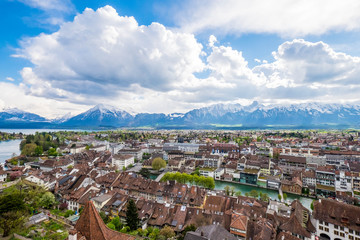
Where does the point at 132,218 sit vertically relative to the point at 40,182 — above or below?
below

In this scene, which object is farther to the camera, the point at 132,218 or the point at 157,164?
the point at 157,164

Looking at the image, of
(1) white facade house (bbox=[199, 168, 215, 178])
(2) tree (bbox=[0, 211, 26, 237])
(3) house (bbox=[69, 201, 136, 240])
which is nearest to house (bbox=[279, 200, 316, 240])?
(3) house (bbox=[69, 201, 136, 240])

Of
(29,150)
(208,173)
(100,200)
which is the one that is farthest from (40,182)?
(29,150)

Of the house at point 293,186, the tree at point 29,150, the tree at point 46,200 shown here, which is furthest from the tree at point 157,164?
the tree at point 29,150

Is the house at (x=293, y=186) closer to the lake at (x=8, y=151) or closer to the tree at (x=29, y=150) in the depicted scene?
the tree at (x=29, y=150)

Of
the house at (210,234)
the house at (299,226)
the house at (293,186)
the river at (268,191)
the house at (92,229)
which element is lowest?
the river at (268,191)

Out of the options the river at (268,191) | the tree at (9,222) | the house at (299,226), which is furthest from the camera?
the river at (268,191)

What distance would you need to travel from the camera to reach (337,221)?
24047mm

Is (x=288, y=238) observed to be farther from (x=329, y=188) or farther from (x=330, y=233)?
(x=329, y=188)

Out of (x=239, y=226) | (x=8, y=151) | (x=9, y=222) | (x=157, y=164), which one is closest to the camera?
(x=9, y=222)

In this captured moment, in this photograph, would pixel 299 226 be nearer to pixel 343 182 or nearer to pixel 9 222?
pixel 343 182

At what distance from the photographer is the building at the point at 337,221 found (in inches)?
908

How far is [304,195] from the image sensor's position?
43.2m

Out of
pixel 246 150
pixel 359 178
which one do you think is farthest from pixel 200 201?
pixel 246 150
